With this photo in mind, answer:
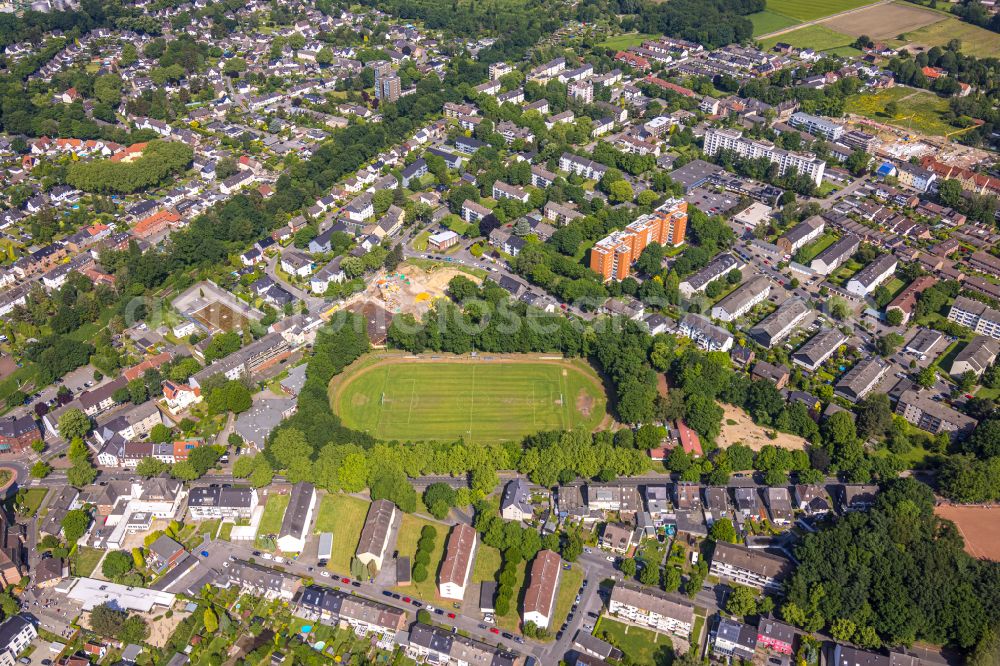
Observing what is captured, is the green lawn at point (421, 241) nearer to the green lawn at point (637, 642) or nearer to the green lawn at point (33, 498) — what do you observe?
the green lawn at point (33, 498)

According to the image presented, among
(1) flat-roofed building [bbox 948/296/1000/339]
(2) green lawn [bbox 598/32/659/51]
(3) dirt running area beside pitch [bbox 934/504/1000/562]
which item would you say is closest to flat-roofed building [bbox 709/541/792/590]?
(3) dirt running area beside pitch [bbox 934/504/1000/562]

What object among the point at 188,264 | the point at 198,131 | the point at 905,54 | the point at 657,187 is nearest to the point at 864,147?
the point at 657,187

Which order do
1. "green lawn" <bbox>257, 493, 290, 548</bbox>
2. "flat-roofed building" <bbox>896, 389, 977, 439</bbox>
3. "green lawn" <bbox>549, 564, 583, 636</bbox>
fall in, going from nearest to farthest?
"green lawn" <bbox>549, 564, 583, 636</bbox> < "green lawn" <bbox>257, 493, 290, 548</bbox> < "flat-roofed building" <bbox>896, 389, 977, 439</bbox>

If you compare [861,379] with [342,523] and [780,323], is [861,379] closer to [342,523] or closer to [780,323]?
[780,323]

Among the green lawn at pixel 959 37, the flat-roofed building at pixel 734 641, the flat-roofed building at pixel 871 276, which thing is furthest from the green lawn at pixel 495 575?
the green lawn at pixel 959 37

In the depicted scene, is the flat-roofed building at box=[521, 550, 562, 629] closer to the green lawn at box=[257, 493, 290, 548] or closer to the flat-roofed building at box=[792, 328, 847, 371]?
the green lawn at box=[257, 493, 290, 548]

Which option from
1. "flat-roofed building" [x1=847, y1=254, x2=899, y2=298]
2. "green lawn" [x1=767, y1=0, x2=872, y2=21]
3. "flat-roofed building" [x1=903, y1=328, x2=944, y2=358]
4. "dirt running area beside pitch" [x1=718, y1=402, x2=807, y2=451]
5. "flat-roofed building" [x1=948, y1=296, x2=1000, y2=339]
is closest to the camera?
"dirt running area beside pitch" [x1=718, y1=402, x2=807, y2=451]

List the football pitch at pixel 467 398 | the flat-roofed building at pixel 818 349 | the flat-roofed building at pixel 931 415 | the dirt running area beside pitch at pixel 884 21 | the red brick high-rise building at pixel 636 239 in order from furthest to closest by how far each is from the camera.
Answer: the dirt running area beside pitch at pixel 884 21 < the red brick high-rise building at pixel 636 239 < the flat-roofed building at pixel 818 349 < the football pitch at pixel 467 398 < the flat-roofed building at pixel 931 415

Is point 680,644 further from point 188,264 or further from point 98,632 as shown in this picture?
point 188,264
